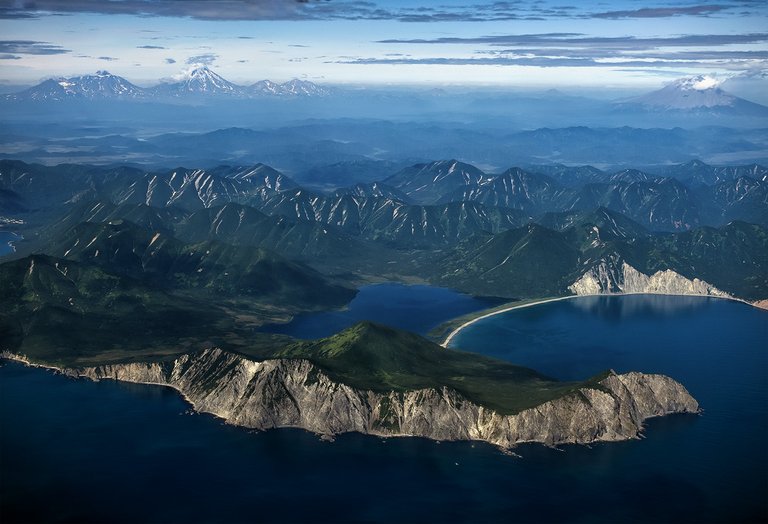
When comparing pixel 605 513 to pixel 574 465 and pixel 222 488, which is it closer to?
pixel 574 465

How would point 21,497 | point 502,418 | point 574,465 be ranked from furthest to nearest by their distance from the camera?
point 502,418 → point 574,465 → point 21,497

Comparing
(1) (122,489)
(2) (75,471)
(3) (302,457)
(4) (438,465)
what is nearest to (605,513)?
(4) (438,465)

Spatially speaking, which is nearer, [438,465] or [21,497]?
[21,497]

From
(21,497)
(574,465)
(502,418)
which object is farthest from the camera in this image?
(502,418)

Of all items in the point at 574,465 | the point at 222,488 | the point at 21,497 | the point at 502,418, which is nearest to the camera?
the point at 21,497

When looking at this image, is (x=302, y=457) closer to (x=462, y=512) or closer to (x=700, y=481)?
(x=462, y=512)

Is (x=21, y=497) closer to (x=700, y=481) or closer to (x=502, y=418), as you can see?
(x=502, y=418)

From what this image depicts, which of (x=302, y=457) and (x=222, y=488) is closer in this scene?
(x=222, y=488)

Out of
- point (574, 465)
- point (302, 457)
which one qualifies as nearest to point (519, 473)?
point (574, 465)

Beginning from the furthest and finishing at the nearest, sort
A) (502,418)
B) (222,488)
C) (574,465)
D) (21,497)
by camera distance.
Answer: (502,418), (574,465), (222,488), (21,497)
